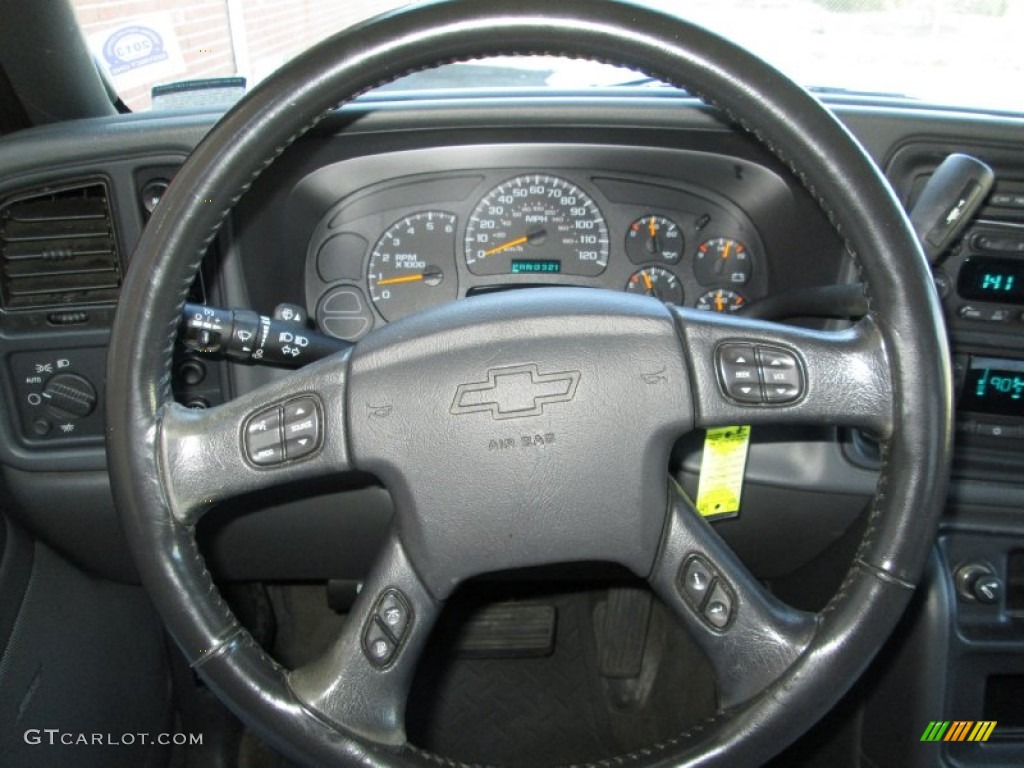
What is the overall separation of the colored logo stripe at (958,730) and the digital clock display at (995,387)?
547 mm

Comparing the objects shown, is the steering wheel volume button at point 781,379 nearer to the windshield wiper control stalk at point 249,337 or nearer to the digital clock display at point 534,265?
the windshield wiper control stalk at point 249,337

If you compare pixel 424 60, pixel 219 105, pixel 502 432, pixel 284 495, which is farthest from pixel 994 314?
pixel 219 105

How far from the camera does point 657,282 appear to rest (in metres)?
1.69

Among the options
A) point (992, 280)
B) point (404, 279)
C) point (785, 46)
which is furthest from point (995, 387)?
Result: point (404, 279)

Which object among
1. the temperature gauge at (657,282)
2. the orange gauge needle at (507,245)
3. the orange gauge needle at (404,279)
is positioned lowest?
the temperature gauge at (657,282)

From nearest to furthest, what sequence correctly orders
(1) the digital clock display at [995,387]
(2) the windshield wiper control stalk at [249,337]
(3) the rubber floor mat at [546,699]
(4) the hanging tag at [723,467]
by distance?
(2) the windshield wiper control stalk at [249,337], (4) the hanging tag at [723,467], (1) the digital clock display at [995,387], (3) the rubber floor mat at [546,699]

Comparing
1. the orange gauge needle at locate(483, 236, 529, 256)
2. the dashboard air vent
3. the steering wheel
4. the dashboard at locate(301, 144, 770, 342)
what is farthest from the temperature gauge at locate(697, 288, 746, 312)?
the dashboard air vent

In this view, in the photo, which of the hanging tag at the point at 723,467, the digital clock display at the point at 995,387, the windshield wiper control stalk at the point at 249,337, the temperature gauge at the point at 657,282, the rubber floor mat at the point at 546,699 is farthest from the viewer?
the rubber floor mat at the point at 546,699

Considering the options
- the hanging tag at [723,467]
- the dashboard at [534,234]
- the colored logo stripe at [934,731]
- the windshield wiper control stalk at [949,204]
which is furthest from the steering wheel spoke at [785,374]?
the colored logo stripe at [934,731]

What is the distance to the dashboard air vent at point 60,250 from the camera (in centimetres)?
147

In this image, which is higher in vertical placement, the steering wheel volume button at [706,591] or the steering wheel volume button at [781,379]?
the steering wheel volume button at [781,379]

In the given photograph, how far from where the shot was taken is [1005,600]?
167 centimetres

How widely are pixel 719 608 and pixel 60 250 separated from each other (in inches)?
44.2

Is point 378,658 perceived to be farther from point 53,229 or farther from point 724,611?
point 53,229
